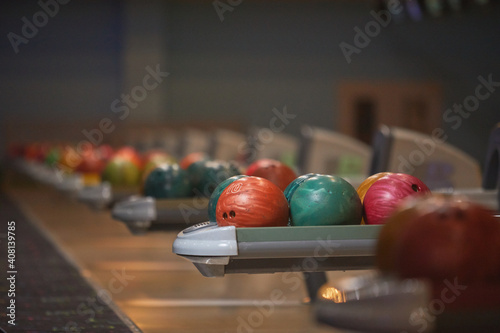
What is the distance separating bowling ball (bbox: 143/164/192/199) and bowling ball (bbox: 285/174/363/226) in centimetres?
107

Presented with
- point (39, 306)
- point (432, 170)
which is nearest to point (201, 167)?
point (39, 306)

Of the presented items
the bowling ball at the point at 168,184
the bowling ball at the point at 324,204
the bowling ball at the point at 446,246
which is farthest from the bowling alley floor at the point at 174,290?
the bowling ball at the point at 446,246

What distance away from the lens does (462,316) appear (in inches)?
52.8

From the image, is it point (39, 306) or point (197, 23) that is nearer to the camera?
point (39, 306)

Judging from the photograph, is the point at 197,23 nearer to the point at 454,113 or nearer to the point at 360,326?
the point at 454,113

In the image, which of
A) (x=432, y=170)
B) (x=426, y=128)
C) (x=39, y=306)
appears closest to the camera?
(x=39, y=306)

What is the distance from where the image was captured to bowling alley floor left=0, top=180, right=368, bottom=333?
9.55 feet

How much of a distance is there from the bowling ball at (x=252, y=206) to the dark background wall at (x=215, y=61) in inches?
389

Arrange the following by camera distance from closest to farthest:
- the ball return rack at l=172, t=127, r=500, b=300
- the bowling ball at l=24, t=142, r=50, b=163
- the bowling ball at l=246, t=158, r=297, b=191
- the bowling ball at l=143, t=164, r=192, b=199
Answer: the ball return rack at l=172, t=127, r=500, b=300, the bowling ball at l=246, t=158, r=297, b=191, the bowling ball at l=143, t=164, r=192, b=199, the bowling ball at l=24, t=142, r=50, b=163

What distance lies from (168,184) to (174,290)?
0.76 metres

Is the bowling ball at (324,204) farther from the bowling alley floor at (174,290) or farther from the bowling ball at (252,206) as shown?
the bowling alley floor at (174,290)

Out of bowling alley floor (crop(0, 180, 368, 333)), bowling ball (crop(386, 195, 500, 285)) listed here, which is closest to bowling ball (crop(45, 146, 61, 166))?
bowling alley floor (crop(0, 180, 368, 333))

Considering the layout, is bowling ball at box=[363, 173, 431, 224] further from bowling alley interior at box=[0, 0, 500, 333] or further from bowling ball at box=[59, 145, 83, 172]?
bowling ball at box=[59, 145, 83, 172]

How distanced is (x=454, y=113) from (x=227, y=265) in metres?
11.1
